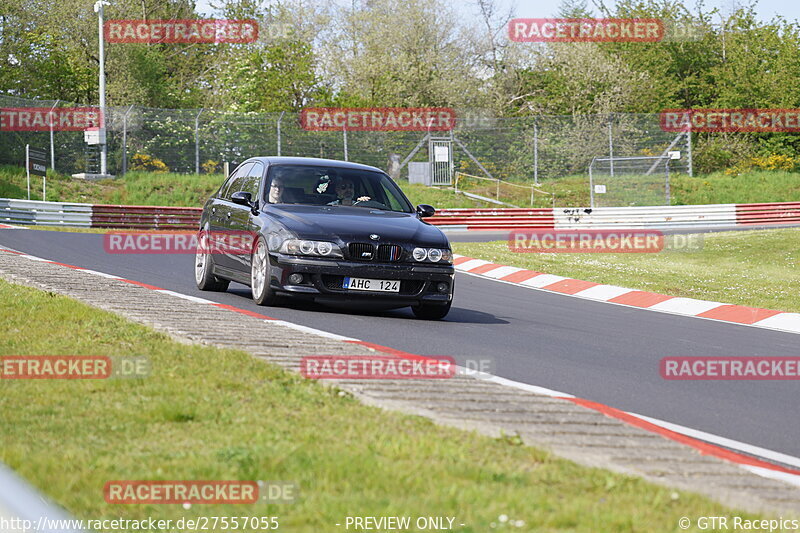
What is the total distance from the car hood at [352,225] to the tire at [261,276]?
14.6 inches

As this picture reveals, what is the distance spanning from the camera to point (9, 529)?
213cm

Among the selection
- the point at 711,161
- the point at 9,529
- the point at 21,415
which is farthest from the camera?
the point at 711,161

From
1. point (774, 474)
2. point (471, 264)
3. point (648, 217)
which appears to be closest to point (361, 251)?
point (774, 474)

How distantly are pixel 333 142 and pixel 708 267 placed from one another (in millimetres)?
20292

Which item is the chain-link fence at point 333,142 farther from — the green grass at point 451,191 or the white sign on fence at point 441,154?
the green grass at point 451,191

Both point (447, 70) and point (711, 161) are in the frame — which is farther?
point (447, 70)

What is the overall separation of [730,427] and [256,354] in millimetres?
3033

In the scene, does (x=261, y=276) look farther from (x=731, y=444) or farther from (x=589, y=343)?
(x=731, y=444)

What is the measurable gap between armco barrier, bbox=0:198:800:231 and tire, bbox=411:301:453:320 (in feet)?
77.1

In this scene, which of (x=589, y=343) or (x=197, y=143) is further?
(x=197, y=143)

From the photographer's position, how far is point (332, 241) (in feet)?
36.2

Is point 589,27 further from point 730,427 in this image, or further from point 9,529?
point 9,529

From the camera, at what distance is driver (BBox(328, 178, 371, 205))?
1231cm

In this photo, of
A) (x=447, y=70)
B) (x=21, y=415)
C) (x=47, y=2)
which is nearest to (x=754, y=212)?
(x=447, y=70)
